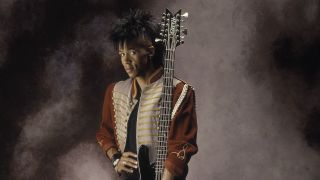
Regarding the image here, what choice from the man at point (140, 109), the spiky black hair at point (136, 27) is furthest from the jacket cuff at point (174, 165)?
the spiky black hair at point (136, 27)

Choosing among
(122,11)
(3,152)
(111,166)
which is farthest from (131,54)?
(3,152)

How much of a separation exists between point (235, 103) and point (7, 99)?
1.76m

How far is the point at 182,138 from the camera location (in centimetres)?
393

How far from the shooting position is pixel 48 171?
178 inches

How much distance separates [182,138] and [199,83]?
732 millimetres

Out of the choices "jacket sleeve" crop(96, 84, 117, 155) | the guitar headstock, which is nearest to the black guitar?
the guitar headstock

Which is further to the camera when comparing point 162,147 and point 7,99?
point 7,99

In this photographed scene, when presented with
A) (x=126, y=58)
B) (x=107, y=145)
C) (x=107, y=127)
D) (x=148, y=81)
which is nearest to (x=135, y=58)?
(x=126, y=58)

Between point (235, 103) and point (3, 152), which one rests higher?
point (235, 103)

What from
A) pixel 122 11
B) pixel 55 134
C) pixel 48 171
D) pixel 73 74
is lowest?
pixel 48 171

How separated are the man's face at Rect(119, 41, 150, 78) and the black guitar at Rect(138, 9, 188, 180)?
0.19m

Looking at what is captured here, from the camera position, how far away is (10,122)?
180 inches

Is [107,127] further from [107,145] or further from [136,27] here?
[136,27]

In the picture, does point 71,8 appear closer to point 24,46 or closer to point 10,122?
point 24,46
